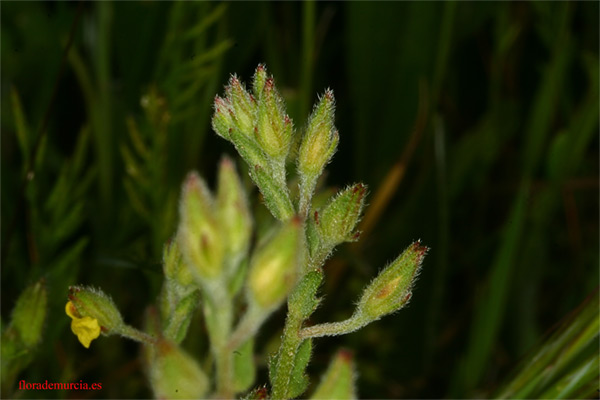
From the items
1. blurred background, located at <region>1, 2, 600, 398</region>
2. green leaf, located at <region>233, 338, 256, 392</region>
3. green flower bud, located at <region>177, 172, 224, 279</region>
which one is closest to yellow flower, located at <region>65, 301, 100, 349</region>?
green leaf, located at <region>233, 338, 256, 392</region>

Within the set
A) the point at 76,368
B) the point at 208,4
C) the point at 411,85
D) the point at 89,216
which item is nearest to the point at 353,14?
the point at 411,85

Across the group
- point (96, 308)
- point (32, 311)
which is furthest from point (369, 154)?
point (96, 308)

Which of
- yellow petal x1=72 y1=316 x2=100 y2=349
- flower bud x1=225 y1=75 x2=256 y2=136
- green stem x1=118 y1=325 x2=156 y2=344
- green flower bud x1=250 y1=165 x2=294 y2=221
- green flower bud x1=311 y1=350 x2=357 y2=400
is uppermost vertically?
flower bud x1=225 y1=75 x2=256 y2=136

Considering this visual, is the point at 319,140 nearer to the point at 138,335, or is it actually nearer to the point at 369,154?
the point at 138,335

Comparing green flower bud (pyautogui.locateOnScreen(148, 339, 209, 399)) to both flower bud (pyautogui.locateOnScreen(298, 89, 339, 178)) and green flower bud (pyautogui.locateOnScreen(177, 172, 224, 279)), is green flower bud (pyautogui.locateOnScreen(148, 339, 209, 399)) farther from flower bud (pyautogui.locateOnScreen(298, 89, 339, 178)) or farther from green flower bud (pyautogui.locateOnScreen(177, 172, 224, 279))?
flower bud (pyautogui.locateOnScreen(298, 89, 339, 178))

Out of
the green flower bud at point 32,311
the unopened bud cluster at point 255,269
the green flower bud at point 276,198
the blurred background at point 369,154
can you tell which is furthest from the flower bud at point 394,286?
the blurred background at point 369,154

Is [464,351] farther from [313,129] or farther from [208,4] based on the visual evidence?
[313,129]
